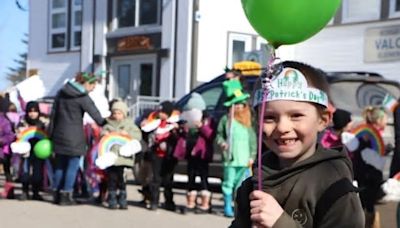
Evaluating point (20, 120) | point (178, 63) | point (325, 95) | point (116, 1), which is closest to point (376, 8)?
point (178, 63)

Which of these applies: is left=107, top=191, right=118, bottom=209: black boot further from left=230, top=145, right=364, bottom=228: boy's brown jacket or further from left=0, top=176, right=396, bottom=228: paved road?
left=230, top=145, right=364, bottom=228: boy's brown jacket

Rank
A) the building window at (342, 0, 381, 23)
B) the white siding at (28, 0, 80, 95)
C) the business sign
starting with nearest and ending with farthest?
the business sign
the building window at (342, 0, 381, 23)
the white siding at (28, 0, 80, 95)

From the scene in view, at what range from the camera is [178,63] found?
68.7ft

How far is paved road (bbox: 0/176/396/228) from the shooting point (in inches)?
315

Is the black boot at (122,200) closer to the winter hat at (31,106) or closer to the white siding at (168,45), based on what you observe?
the winter hat at (31,106)

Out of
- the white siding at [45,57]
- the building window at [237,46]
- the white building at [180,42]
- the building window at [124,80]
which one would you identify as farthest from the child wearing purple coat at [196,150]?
the white siding at [45,57]

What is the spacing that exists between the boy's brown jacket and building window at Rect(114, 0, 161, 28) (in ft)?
66.9

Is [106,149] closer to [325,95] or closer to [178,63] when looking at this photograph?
[325,95]

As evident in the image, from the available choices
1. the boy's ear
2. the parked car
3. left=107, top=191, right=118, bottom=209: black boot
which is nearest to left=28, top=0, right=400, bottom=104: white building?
the parked car

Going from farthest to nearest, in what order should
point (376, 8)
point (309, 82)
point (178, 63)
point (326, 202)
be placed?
1. point (178, 63)
2. point (376, 8)
3. point (309, 82)
4. point (326, 202)

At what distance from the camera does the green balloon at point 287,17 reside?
276 cm

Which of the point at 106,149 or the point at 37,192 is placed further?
the point at 37,192

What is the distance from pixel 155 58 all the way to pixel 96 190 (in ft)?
39.6

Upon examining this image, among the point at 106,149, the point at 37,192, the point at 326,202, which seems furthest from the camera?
the point at 37,192
